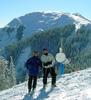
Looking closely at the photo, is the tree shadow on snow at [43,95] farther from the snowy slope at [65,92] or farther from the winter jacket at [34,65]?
the winter jacket at [34,65]

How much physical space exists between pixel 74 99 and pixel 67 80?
22.3 ft

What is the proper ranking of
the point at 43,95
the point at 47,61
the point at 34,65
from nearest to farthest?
the point at 43,95, the point at 34,65, the point at 47,61

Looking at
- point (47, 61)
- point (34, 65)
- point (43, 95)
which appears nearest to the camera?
point (43, 95)

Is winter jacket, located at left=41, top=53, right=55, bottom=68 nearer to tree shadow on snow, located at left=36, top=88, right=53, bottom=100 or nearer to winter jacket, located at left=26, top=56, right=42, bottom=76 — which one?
winter jacket, located at left=26, top=56, right=42, bottom=76

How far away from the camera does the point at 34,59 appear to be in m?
22.0

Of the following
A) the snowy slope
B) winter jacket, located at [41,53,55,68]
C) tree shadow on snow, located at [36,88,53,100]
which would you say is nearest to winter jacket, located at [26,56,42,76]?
winter jacket, located at [41,53,55,68]

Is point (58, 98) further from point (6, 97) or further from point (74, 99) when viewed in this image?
point (6, 97)

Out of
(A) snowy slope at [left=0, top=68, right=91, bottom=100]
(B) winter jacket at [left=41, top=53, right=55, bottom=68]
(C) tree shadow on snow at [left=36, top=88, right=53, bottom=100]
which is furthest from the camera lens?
(B) winter jacket at [left=41, top=53, right=55, bottom=68]

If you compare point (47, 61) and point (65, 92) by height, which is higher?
point (47, 61)

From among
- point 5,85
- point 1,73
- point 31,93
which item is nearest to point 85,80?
point 31,93

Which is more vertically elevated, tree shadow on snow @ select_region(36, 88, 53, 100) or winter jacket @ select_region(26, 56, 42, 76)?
winter jacket @ select_region(26, 56, 42, 76)

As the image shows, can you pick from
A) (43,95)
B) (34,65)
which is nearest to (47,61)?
(34,65)

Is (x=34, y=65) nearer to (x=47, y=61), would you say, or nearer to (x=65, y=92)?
(x=47, y=61)

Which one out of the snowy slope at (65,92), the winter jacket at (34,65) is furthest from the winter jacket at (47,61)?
the snowy slope at (65,92)
